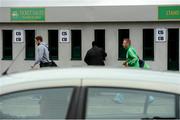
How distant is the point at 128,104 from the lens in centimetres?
405

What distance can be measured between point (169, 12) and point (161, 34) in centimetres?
93

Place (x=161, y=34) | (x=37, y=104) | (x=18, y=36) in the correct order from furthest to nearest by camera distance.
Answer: (x=18, y=36)
(x=161, y=34)
(x=37, y=104)

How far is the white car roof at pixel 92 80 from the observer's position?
13.1ft

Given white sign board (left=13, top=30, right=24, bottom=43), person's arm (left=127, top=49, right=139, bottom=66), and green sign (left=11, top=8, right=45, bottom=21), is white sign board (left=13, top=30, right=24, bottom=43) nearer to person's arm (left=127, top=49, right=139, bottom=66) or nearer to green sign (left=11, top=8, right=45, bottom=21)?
green sign (left=11, top=8, right=45, bottom=21)

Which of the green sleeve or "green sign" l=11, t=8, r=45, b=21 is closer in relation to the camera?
the green sleeve

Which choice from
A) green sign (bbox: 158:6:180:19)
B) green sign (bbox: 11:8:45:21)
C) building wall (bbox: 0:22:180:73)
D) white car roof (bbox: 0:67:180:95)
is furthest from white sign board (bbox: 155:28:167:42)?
white car roof (bbox: 0:67:180:95)

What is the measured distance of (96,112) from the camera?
4.04 meters

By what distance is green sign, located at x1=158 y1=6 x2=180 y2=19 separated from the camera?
22.7 metres

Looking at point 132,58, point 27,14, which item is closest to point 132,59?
point 132,58

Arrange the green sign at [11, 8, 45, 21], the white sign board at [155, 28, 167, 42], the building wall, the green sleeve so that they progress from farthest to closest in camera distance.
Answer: the green sign at [11, 8, 45, 21], the building wall, the white sign board at [155, 28, 167, 42], the green sleeve

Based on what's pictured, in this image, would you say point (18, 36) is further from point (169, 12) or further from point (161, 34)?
point (169, 12)

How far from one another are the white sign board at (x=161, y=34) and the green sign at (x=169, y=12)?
0.53 meters

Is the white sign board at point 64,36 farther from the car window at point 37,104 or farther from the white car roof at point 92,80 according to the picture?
the car window at point 37,104

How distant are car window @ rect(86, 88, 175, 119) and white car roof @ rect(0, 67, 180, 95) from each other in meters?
0.05
